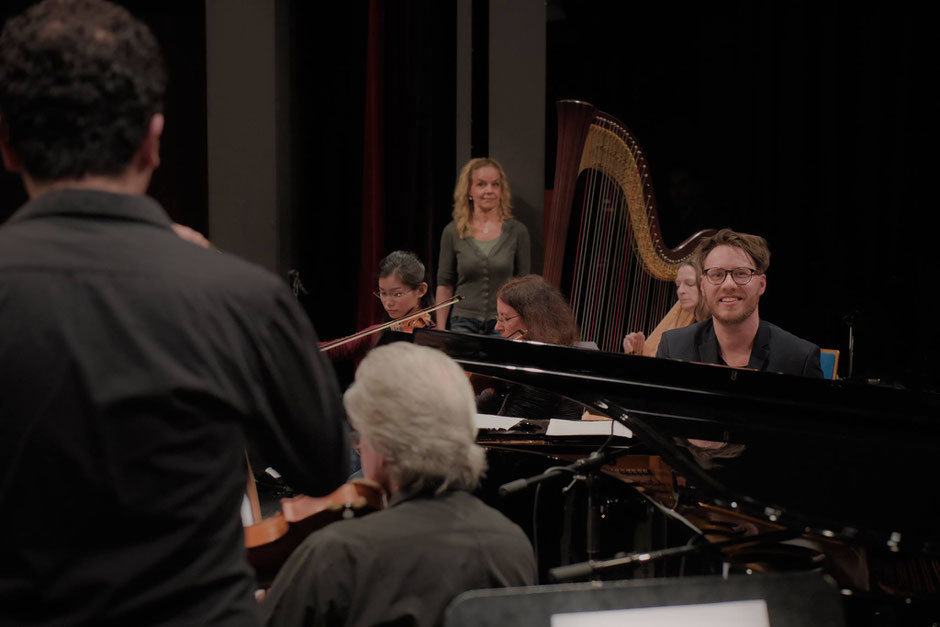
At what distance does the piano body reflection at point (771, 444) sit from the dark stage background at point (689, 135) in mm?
2564

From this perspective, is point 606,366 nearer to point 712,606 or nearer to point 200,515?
point 712,606

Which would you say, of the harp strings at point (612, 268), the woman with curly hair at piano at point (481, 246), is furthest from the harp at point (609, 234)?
the woman with curly hair at piano at point (481, 246)

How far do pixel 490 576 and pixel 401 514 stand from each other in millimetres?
168

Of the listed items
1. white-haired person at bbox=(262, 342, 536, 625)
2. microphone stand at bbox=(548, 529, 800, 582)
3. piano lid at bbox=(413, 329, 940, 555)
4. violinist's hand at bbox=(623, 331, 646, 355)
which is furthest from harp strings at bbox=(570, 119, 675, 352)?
white-haired person at bbox=(262, 342, 536, 625)

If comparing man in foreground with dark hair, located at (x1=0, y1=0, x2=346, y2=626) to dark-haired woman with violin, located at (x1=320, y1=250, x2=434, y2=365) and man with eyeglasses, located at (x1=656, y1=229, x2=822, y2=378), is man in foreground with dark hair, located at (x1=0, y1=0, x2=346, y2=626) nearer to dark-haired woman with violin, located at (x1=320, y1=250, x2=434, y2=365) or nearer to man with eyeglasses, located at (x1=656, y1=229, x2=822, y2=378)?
man with eyeglasses, located at (x1=656, y1=229, x2=822, y2=378)

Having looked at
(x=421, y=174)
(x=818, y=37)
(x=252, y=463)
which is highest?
(x=818, y=37)

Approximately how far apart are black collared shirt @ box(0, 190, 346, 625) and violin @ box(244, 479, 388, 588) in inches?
28.7

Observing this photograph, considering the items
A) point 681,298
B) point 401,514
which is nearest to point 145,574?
point 401,514

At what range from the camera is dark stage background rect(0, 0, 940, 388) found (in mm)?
4590

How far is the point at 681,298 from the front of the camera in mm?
3918

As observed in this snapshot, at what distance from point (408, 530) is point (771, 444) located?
44.9 inches

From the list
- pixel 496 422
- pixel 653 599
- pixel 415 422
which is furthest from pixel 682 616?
pixel 496 422

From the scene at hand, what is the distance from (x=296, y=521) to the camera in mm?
1836

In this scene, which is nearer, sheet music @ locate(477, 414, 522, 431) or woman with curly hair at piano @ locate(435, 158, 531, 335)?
sheet music @ locate(477, 414, 522, 431)
